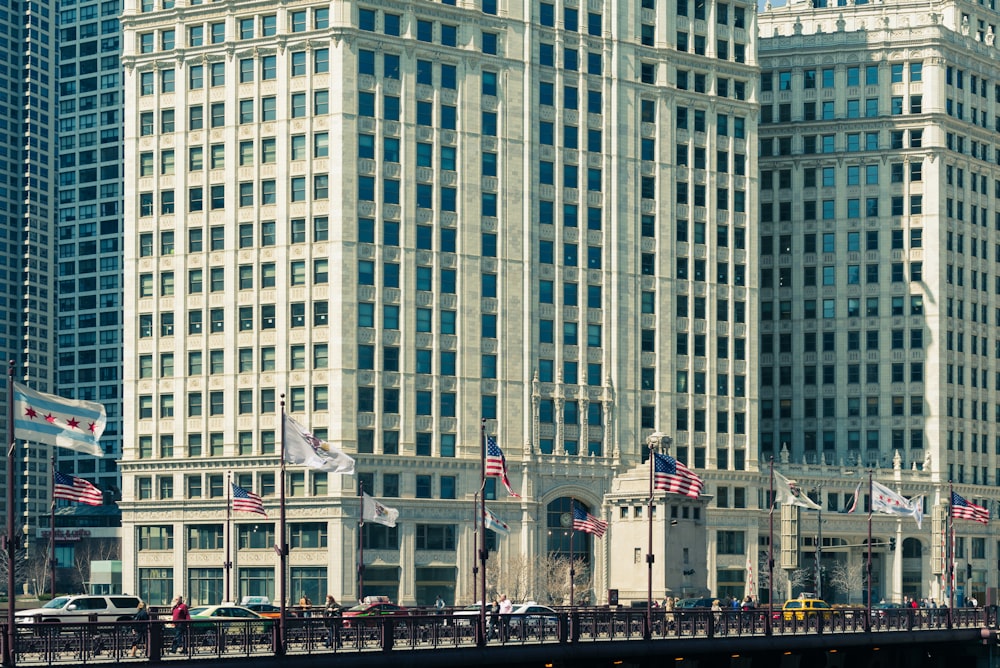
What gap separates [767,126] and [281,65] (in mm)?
58807

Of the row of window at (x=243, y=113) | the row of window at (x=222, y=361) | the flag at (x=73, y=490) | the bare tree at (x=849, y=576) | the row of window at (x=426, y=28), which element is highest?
the row of window at (x=426, y=28)

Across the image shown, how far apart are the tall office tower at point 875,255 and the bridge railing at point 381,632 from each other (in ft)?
273

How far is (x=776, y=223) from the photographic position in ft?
619

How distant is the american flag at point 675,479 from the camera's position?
103m

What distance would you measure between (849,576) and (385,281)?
56.5 metres

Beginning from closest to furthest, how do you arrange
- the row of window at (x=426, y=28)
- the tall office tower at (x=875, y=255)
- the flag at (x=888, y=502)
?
the flag at (x=888, y=502), the row of window at (x=426, y=28), the tall office tower at (x=875, y=255)

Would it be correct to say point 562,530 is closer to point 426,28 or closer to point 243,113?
point 426,28

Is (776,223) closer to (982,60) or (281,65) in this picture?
(982,60)

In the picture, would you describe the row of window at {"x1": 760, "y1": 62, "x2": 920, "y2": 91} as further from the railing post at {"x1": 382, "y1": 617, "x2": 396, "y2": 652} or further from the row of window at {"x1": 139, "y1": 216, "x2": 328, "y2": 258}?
the railing post at {"x1": 382, "y1": 617, "x2": 396, "y2": 652}

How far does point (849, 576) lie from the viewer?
177 meters

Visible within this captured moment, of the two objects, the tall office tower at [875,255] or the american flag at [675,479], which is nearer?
the american flag at [675,479]

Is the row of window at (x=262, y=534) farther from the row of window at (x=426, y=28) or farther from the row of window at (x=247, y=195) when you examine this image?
the row of window at (x=426, y=28)

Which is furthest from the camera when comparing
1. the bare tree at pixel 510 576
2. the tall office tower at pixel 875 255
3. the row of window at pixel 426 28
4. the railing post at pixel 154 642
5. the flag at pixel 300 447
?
the tall office tower at pixel 875 255

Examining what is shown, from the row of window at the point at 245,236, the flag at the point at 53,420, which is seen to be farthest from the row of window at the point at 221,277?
the flag at the point at 53,420
